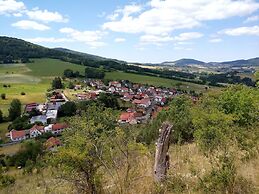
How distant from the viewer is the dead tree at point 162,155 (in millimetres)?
5059

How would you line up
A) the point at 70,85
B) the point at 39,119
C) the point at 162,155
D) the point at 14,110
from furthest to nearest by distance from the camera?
the point at 70,85
the point at 39,119
the point at 14,110
the point at 162,155

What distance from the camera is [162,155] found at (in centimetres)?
511

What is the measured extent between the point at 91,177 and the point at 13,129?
62830 millimetres

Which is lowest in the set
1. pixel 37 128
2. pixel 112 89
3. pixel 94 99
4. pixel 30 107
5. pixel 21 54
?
pixel 37 128

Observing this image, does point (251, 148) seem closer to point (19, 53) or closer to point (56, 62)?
point (56, 62)

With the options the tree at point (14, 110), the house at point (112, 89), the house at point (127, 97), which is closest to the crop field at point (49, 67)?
the house at point (112, 89)

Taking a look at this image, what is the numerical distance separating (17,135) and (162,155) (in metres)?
58.8

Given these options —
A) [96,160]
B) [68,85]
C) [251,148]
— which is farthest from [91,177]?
[68,85]

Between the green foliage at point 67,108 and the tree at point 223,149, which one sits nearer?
the tree at point 223,149

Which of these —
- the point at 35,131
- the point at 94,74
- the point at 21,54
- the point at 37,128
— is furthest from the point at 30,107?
the point at 21,54

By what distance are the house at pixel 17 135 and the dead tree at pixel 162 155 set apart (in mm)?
57277

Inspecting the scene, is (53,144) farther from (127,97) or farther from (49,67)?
(49,67)

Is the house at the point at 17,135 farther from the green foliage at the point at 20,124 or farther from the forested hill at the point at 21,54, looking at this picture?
the forested hill at the point at 21,54

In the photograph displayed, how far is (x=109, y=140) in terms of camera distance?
17.3ft
